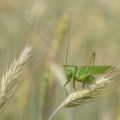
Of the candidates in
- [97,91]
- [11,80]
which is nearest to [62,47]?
[97,91]

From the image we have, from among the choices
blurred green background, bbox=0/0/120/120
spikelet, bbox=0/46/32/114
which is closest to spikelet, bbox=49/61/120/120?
spikelet, bbox=0/46/32/114

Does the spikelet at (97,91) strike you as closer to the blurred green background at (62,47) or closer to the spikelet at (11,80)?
the spikelet at (11,80)

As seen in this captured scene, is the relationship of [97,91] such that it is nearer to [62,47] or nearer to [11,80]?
[11,80]

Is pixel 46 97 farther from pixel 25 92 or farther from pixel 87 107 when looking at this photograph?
pixel 87 107

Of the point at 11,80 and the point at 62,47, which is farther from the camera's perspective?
the point at 62,47

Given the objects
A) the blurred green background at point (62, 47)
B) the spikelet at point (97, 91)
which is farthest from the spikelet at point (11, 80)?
the blurred green background at point (62, 47)

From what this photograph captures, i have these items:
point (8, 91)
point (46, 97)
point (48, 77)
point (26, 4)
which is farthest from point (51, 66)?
point (26, 4)
